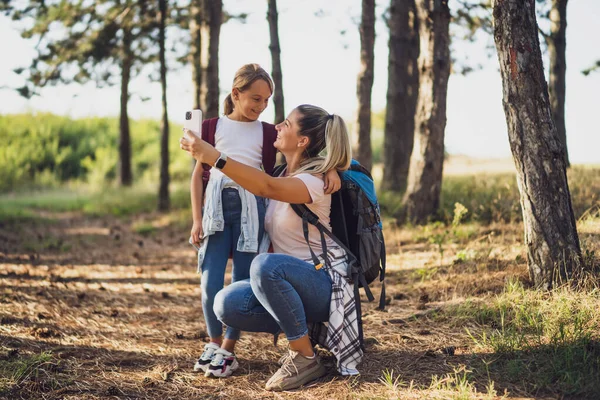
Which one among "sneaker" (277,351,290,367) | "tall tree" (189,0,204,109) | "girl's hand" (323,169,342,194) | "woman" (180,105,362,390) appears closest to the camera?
"woman" (180,105,362,390)

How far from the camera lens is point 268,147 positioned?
4.33 m

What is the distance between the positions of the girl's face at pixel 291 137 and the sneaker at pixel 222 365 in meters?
1.44

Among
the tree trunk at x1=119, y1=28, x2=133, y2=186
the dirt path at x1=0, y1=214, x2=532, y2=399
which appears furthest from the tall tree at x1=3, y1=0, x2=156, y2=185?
the dirt path at x1=0, y1=214, x2=532, y2=399

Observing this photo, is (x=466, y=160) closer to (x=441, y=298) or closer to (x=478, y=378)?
(x=441, y=298)

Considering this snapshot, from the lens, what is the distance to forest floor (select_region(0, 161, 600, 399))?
3.88 m

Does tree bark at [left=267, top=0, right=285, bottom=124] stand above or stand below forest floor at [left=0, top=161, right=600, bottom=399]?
above

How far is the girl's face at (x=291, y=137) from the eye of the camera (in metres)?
3.99

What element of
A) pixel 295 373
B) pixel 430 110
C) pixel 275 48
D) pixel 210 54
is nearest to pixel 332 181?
pixel 295 373

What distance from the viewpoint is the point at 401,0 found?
11539 mm

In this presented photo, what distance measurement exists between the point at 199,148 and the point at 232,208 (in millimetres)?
743

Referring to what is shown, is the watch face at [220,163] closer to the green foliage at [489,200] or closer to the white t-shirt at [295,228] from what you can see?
the white t-shirt at [295,228]

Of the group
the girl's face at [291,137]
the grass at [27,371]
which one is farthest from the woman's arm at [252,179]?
the grass at [27,371]

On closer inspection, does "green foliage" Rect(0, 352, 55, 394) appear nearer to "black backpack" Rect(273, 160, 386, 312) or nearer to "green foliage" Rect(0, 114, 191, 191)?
"black backpack" Rect(273, 160, 386, 312)

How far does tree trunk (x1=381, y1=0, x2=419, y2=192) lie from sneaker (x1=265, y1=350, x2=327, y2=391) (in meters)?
7.94
